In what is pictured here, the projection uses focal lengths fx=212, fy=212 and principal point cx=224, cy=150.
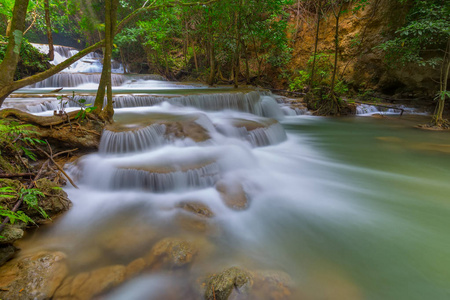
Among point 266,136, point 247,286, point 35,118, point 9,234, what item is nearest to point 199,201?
point 247,286

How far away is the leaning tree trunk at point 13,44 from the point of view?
2.35 metres

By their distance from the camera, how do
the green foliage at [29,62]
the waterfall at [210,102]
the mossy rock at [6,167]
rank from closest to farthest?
the mossy rock at [6,167] < the waterfall at [210,102] < the green foliage at [29,62]

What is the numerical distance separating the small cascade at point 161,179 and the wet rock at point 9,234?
1.50m

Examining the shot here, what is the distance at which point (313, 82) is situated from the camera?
38.9 ft

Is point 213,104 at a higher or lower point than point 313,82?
lower

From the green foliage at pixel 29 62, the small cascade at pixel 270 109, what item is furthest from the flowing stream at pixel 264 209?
the green foliage at pixel 29 62

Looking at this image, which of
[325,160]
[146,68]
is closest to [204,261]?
[325,160]

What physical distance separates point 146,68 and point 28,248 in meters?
23.7

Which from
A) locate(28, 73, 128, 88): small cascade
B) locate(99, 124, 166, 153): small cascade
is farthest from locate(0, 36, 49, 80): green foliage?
locate(99, 124, 166, 153): small cascade

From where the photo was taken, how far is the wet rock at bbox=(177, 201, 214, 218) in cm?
305

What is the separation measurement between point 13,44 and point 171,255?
2.96m

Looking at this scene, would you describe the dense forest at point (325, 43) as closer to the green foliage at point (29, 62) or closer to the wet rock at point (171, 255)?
the green foliage at point (29, 62)

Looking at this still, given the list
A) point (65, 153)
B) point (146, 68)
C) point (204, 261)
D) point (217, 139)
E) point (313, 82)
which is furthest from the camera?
point (146, 68)

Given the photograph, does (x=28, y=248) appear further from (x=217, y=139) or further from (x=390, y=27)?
(x=390, y=27)
